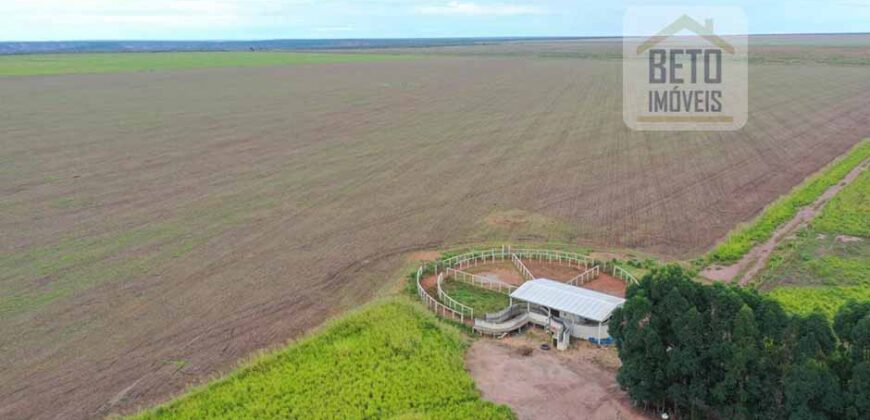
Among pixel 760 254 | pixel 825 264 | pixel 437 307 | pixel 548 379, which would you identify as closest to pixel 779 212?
pixel 760 254

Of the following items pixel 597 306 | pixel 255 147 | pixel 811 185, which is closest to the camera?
pixel 597 306

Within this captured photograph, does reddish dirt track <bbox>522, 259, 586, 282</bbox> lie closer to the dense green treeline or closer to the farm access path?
the farm access path

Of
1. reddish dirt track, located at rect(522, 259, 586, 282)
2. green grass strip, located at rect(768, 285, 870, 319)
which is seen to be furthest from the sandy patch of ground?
green grass strip, located at rect(768, 285, 870, 319)

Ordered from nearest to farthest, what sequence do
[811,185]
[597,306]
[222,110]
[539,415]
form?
[539,415]
[597,306]
[811,185]
[222,110]

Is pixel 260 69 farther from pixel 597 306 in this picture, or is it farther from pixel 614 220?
pixel 597 306

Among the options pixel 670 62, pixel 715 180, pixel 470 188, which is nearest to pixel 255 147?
pixel 470 188

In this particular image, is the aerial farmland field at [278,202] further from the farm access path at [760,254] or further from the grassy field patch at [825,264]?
the grassy field patch at [825,264]

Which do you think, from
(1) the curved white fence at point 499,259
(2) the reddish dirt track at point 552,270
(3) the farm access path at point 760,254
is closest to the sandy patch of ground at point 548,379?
(1) the curved white fence at point 499,259
